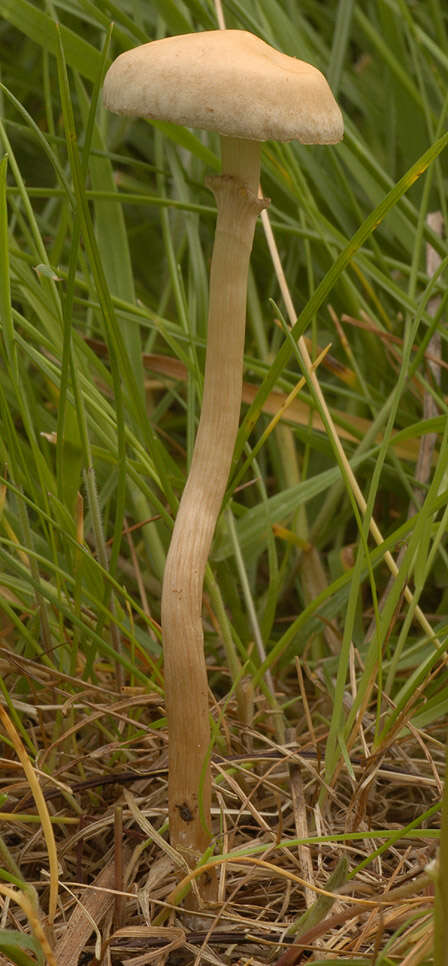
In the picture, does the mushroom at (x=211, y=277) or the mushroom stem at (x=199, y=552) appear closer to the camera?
the mushroom at (x=211, y=277)

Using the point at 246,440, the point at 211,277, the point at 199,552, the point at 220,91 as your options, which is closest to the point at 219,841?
the point at 199,552

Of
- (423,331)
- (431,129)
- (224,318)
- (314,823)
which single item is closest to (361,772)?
(314,823)

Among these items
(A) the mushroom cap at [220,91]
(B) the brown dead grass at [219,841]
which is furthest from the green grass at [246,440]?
(A) the mushroom cap at [220,91]

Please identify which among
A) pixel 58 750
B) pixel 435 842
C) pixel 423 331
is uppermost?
pixel 423 331

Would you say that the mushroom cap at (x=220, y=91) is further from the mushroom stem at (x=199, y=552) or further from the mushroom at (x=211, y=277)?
the mushroom stem at (x=199, y=552)

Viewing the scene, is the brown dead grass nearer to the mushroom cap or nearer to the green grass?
the green grass

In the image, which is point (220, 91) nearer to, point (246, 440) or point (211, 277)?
point (211, 277)

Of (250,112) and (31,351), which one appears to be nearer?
(250,112)

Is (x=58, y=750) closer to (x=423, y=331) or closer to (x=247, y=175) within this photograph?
(x=247, y=175)
